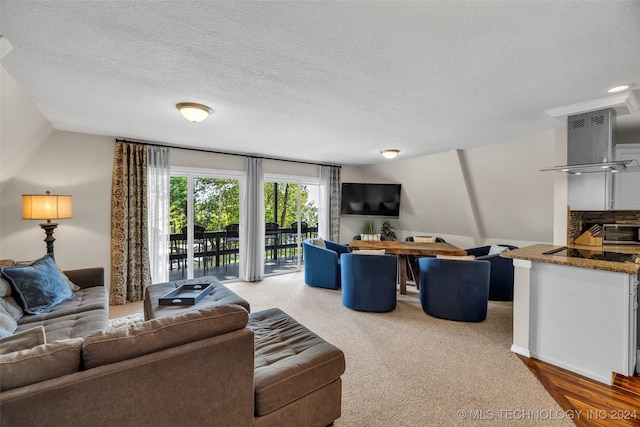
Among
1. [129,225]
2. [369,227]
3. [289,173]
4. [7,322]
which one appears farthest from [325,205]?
[7,322]

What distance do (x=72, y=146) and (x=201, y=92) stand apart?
9.02 feet

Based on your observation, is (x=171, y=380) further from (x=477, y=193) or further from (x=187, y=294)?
(x=477, y=193)

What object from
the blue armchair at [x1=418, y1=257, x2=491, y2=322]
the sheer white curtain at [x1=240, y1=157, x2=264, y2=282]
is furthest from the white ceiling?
the sheer white curtain at [x1=240, y1=157, x2=264, y2=282]

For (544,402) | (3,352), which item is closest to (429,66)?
(544,402)

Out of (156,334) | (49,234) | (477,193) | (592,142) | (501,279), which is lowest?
(501,279)

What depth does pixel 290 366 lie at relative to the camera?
5.29 feet

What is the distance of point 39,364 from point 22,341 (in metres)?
0.33

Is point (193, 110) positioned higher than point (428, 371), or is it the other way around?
point (193, 110)

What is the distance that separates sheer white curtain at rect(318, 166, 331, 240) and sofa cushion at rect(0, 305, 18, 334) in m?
4.95

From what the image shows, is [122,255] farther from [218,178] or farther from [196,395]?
[196,395]

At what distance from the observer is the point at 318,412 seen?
166cm

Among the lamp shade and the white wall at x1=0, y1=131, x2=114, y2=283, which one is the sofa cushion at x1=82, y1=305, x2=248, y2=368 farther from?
the white wall at x1=0, y1=131, x2=114, y2=283

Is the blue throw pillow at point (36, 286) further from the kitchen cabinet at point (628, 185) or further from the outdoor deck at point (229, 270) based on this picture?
the kitchen cabinet at point (628, 185)

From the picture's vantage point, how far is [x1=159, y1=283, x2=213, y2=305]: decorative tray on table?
8.38 feet
